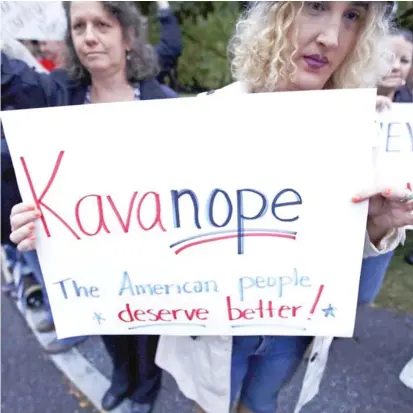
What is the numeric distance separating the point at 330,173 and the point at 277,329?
1.33 ft

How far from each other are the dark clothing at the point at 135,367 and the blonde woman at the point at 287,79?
1.27 ft

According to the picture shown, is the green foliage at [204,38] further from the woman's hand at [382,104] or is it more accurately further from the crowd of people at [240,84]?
the woman's hand at [382,104]

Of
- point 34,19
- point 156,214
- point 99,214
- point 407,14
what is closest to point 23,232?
point 99,214

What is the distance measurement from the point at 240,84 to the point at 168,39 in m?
1.17

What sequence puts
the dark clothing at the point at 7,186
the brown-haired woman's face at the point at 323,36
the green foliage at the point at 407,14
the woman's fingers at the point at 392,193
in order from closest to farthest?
the woman's fingers at the point at 392,193 → the brown-haired woman's face at the point at 323,36 → the dark clothing at the point at 7,186 → the green foliage at the point at 407,14

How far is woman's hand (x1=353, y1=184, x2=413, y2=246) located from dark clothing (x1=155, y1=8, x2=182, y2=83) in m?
1.50

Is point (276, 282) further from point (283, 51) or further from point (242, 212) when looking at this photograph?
point (283, 51)

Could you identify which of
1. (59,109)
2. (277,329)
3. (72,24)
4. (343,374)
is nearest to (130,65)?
(72,24)

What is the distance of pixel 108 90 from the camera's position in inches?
66.9

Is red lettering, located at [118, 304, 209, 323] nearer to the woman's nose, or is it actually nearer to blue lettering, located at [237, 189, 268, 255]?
blue lettering, located at [237, 189, 268, 255]

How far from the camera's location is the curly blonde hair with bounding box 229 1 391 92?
1026 millimetres

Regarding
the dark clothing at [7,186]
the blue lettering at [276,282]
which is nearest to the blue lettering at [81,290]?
the blue lettering at [276,282]

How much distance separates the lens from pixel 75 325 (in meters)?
1.13

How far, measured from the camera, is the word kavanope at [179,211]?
3.18 feet
